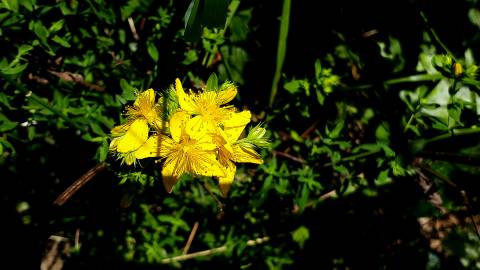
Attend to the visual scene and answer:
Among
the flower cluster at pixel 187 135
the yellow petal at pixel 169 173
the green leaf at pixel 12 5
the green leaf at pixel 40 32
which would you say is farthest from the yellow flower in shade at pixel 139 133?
the green leaf at pixel 12 5

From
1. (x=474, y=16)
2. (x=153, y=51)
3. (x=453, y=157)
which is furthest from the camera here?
(x=474, y=16)

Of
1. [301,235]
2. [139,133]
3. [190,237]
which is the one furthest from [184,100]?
[301,235]

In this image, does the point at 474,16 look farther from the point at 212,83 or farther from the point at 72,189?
the point at 72,189

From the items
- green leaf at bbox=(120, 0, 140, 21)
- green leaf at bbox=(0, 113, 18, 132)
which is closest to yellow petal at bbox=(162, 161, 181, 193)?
green leaf at bbox=(0, 113, 18, 132)

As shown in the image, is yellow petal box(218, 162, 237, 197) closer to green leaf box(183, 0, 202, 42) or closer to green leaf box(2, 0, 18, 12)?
green leaf box(183, 0, 202, 42)

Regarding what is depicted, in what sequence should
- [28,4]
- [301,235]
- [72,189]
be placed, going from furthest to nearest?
[301,235], [28,4], [72,189]

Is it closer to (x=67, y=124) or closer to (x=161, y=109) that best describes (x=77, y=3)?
(x=67, y=124)

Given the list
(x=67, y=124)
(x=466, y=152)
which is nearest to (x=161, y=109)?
(x=67, y=124)
